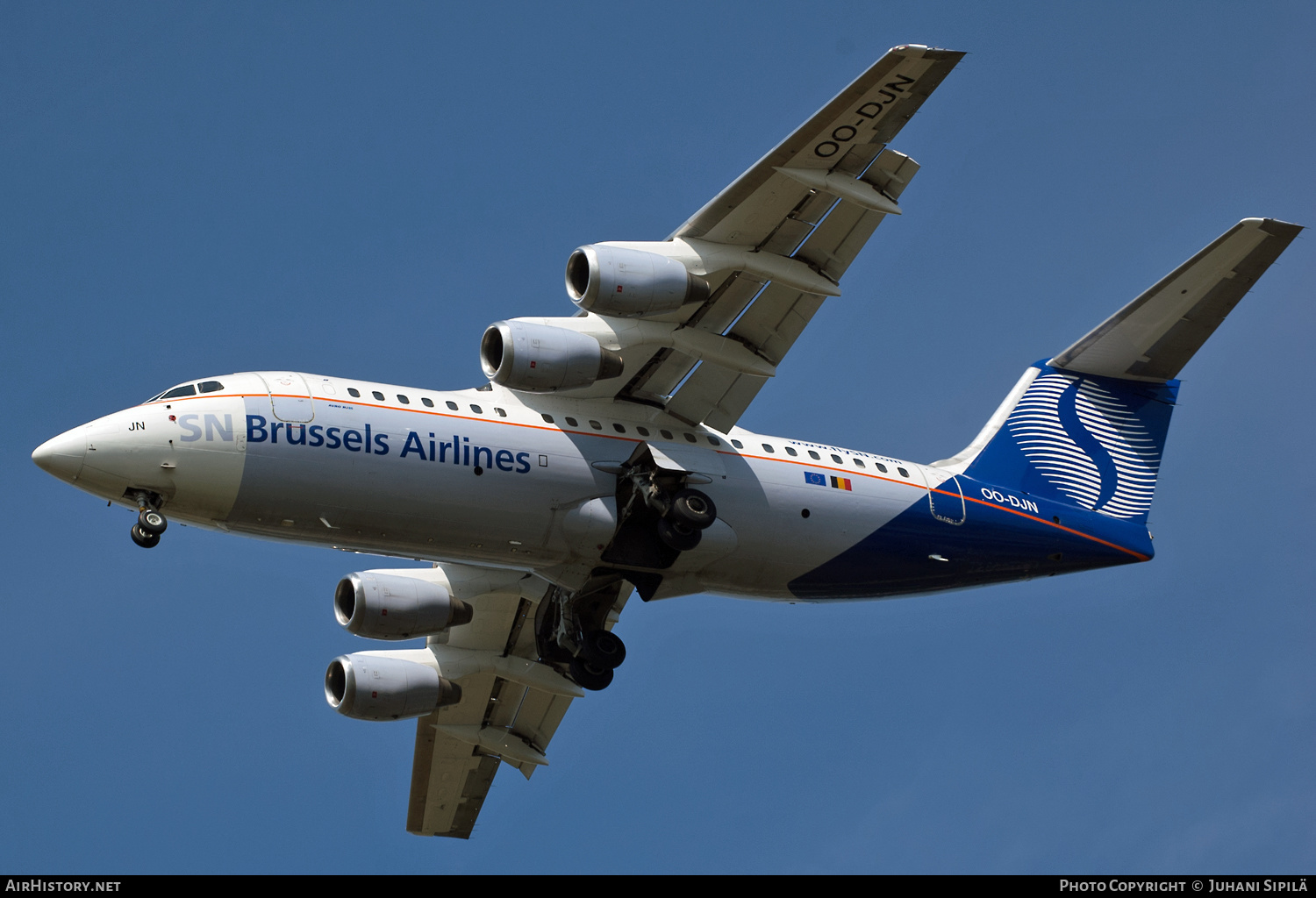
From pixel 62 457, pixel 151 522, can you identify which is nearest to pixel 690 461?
pixel 151 522

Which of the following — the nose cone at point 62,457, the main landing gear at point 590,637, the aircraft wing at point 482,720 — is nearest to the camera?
the nose cone at point 62,457

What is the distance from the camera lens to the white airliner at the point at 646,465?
1627 centimetres

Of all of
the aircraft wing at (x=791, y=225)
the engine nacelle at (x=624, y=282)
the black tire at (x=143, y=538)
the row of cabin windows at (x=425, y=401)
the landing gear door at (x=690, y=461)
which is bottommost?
the black tire at (x=143, y=538)

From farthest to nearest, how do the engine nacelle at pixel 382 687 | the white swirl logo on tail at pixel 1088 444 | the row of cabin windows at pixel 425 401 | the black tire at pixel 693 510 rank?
the white swirl logo on tail at pixel 1088 444 → the engine nacelle at pixel 382 687 → the black tire at pixel 693 510 → the row of cabin windows at pixel 425 401

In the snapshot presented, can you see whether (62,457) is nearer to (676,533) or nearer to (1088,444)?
(676,533)

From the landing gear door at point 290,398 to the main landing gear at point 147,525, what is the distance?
4.98 ft

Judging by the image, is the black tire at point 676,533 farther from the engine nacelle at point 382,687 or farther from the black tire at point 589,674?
the engine nacelle at point 382,687

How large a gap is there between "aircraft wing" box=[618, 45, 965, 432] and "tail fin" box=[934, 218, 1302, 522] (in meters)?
3.45

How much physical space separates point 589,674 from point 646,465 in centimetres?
289

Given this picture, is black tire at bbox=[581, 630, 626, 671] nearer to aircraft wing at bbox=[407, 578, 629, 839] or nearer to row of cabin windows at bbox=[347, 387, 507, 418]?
aircraft wing at bbox=[407, 578, 629, 839]

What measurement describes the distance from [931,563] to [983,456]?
76.1 inches

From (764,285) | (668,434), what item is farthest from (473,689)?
(764,285)

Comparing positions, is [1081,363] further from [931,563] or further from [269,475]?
[269,475]

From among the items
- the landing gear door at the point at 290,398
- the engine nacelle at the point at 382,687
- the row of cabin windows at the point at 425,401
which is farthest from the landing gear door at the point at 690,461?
the engine nacelle at the point at 382,687
